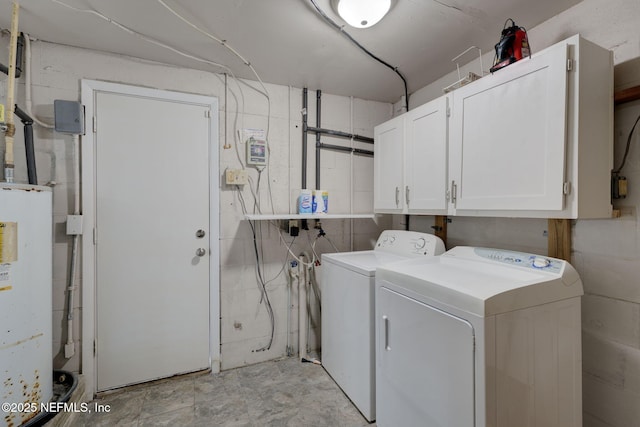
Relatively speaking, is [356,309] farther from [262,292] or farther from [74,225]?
[74,225]

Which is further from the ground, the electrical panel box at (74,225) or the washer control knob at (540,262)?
the electrical panel box at (74,225)

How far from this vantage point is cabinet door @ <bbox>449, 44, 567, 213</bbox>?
3.97 feet

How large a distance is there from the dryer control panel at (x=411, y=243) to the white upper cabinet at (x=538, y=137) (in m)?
0.37

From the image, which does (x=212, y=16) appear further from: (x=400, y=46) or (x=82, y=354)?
(x=82, y=354)

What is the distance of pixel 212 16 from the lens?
159cm

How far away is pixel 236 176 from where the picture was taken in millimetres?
2244

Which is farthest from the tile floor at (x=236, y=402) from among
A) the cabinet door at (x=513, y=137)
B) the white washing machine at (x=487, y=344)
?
the cabinet door at (x=513, y=137)

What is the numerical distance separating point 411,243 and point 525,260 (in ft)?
2.76

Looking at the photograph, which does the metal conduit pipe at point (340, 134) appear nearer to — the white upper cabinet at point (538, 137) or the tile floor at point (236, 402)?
the white upper cabinet at point (538, 137)

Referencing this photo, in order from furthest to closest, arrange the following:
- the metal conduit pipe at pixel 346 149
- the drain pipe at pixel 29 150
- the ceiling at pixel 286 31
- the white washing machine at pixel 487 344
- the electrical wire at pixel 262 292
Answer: the metal conduit pipe at pixel 346 149 → the electrical wire at pixel 262 292 → the drain pipe at pixel 29 150 → the ceiling at pixel 286 31 → the white washing machine at pixel 487 344

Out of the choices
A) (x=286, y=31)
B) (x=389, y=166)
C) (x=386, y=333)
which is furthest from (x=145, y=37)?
(x=386, y=333)

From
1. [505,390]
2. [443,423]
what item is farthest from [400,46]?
[443,423]

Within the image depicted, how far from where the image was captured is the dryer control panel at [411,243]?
2.01 m

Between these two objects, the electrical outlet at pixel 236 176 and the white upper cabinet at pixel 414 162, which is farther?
the electrical outlet at pixel 236 176
